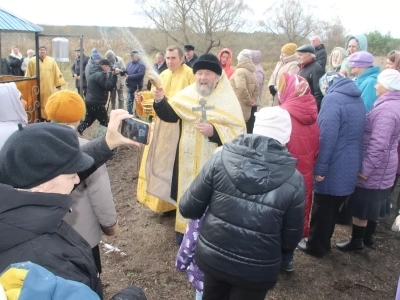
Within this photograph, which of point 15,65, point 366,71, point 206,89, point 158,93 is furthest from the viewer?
point 15,65

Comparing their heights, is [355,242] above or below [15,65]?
below

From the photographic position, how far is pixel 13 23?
20.9ft

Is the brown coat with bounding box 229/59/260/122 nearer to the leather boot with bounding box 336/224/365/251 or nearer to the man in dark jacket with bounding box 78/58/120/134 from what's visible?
the man in dark jacket with bounding box 78/58/120/134

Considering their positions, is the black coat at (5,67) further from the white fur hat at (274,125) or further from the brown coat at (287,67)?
the white fur hat at (274,125)

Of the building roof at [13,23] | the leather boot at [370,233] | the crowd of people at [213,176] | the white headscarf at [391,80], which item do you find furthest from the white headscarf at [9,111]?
the building roof at [13,23]

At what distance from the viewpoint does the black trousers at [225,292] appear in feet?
7.02

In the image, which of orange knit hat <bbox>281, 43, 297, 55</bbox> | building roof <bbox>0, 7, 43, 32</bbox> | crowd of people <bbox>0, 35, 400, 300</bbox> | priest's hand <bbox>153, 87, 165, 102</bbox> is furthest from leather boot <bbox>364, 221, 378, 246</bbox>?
building roof <bbox>0, 7, 43, 32</bbox>

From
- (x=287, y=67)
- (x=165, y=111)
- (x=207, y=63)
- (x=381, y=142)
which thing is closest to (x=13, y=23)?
(x=165, y=111)

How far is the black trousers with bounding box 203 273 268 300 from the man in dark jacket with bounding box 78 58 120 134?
5390mm

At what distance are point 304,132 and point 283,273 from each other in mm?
1288

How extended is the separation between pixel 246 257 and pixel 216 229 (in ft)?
0.71

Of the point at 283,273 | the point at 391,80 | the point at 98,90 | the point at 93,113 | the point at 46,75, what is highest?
the point at 391,80

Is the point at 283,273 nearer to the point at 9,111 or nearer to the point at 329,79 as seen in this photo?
the point at 329,79

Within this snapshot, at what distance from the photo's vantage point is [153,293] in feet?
10.3
